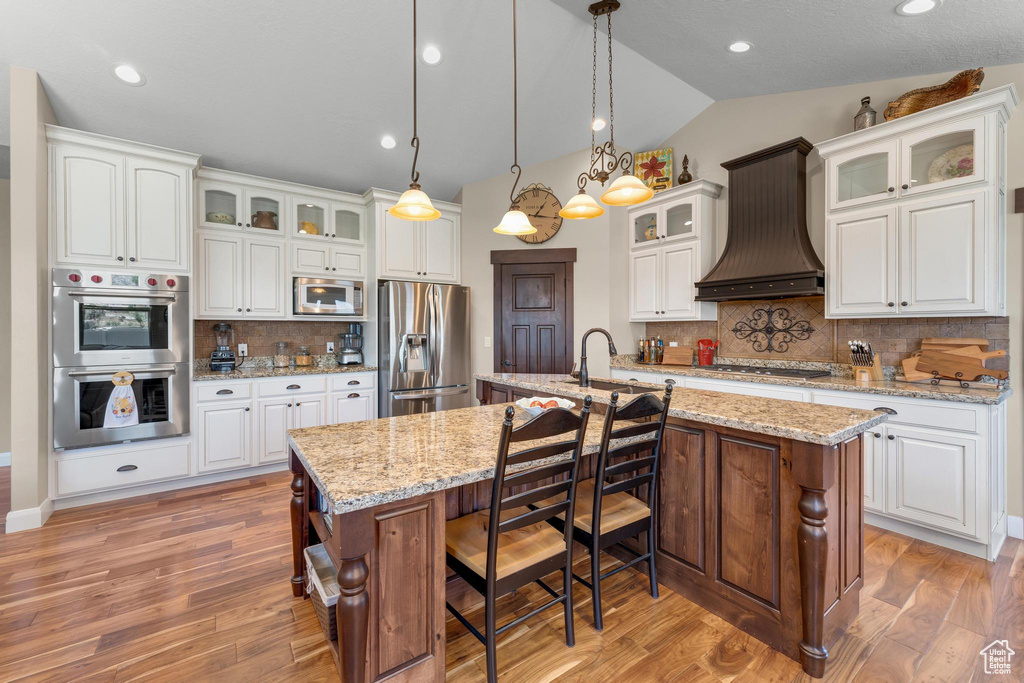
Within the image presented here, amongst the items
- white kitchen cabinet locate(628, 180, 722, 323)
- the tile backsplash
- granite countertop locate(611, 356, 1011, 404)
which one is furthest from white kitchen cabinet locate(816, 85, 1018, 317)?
the tile backsplash

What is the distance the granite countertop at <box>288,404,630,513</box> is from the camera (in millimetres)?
1228

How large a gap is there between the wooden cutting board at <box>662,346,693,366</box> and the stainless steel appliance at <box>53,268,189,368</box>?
417 centimetres

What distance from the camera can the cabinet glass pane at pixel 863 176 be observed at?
2.94 metres

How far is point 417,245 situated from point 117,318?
2.48 m

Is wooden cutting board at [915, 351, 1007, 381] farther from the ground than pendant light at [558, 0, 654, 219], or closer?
closer

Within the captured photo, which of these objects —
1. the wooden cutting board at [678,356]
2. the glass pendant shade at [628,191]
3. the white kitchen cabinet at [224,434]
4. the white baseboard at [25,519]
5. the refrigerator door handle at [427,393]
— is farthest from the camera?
the refrigerator door handle at [427,393]

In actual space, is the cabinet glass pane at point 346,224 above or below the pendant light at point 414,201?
above

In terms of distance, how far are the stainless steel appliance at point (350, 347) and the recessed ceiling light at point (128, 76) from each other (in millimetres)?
2529

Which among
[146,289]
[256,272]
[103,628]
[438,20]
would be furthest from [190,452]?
[438,20]

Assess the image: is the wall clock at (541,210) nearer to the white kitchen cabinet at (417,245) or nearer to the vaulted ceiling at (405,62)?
the vaulted ceiling at (405,62)

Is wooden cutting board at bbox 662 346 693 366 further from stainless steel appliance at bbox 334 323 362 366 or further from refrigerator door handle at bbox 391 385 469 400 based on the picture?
stainless steel appliance at bbox 334 323 362 366

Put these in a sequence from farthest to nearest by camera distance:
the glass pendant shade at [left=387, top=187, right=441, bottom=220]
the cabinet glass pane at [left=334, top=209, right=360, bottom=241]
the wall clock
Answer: the wall clock
the cabinet glass pane at [left=334, top=209, right=360, bottom=241]
the glass pendant shade at [left=387, top=187, right=441, bottom=220]

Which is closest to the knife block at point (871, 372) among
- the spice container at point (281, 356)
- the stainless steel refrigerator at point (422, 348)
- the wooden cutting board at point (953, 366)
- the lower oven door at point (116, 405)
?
the wooden cutting board at point (953, 366)

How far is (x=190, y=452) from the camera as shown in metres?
3.53
